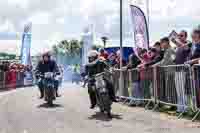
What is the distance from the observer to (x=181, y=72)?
37.9 feet

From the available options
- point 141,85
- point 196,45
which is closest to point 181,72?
point 196,45

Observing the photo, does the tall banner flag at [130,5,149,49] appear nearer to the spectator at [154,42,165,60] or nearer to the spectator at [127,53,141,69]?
the spectator at [127,53,141,69]

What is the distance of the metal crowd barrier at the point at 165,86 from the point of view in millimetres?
10969

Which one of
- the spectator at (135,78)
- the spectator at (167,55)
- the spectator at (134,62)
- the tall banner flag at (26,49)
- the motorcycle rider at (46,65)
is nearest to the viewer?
the spectator at (167,55)

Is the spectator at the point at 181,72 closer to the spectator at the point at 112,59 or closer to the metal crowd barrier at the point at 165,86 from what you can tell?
the metal crowd barrier at the point at 165,86

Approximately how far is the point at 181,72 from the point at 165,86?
3.55ft

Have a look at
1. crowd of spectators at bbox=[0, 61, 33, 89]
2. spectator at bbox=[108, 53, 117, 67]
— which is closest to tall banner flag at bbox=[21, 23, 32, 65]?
crowd of spectators at bbox=[0, 61, 33, 89]

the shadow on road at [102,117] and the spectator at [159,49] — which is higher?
the spectator at [159,49]

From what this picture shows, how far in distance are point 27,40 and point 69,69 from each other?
5696mm

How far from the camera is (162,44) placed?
1310 cm

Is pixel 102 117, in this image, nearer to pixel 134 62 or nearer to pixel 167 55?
pixel 167 55

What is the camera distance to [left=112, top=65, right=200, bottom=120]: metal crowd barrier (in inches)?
432

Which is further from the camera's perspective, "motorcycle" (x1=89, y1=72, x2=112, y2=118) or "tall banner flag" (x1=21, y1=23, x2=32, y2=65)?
"tall banner flag" (x1=21, y1=23, x2=32, y2=65)

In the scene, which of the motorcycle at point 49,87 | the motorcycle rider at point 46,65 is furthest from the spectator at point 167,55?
the motorcycle rider at point 46,65
